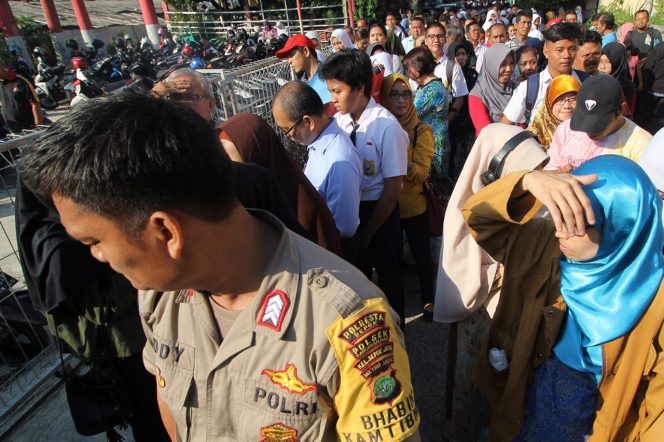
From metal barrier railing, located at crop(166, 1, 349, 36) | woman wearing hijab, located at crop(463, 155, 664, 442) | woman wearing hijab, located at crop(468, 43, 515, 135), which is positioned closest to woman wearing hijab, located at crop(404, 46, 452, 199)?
woman wearing hijab, located at crop(468, 43, 515, 135)

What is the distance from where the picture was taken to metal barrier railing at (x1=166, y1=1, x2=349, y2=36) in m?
20.4

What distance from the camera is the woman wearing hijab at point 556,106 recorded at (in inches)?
106

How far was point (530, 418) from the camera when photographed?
160 cm

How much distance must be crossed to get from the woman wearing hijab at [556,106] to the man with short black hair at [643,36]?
5.12 meters

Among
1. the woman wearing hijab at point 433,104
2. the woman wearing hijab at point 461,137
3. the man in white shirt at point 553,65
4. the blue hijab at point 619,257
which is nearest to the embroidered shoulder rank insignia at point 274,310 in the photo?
the blue hijab at point 619,257

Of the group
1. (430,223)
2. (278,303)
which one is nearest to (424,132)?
(430,223)

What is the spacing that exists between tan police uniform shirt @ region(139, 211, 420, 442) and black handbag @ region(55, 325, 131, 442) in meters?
1.01

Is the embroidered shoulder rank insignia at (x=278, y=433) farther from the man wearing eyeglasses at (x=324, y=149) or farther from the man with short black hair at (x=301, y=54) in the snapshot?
the man with short black hair at (x=301, y=54)

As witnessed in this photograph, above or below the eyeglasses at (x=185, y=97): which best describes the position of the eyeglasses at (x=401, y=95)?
below

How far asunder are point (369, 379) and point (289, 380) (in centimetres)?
19

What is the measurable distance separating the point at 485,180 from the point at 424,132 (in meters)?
1.46

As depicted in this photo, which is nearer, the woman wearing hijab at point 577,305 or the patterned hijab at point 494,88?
the woman wearing hijab at point 577,305

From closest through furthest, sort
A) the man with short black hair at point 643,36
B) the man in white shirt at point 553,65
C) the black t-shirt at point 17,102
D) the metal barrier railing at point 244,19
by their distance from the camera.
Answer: the man in white shirt at point 553,65 < the black t-shirt at point 17,102 < the man with short black hair at point 643,36 < the metal barrier railing at point 244,19

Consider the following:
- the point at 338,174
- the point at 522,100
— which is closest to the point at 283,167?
the point at 338,174
